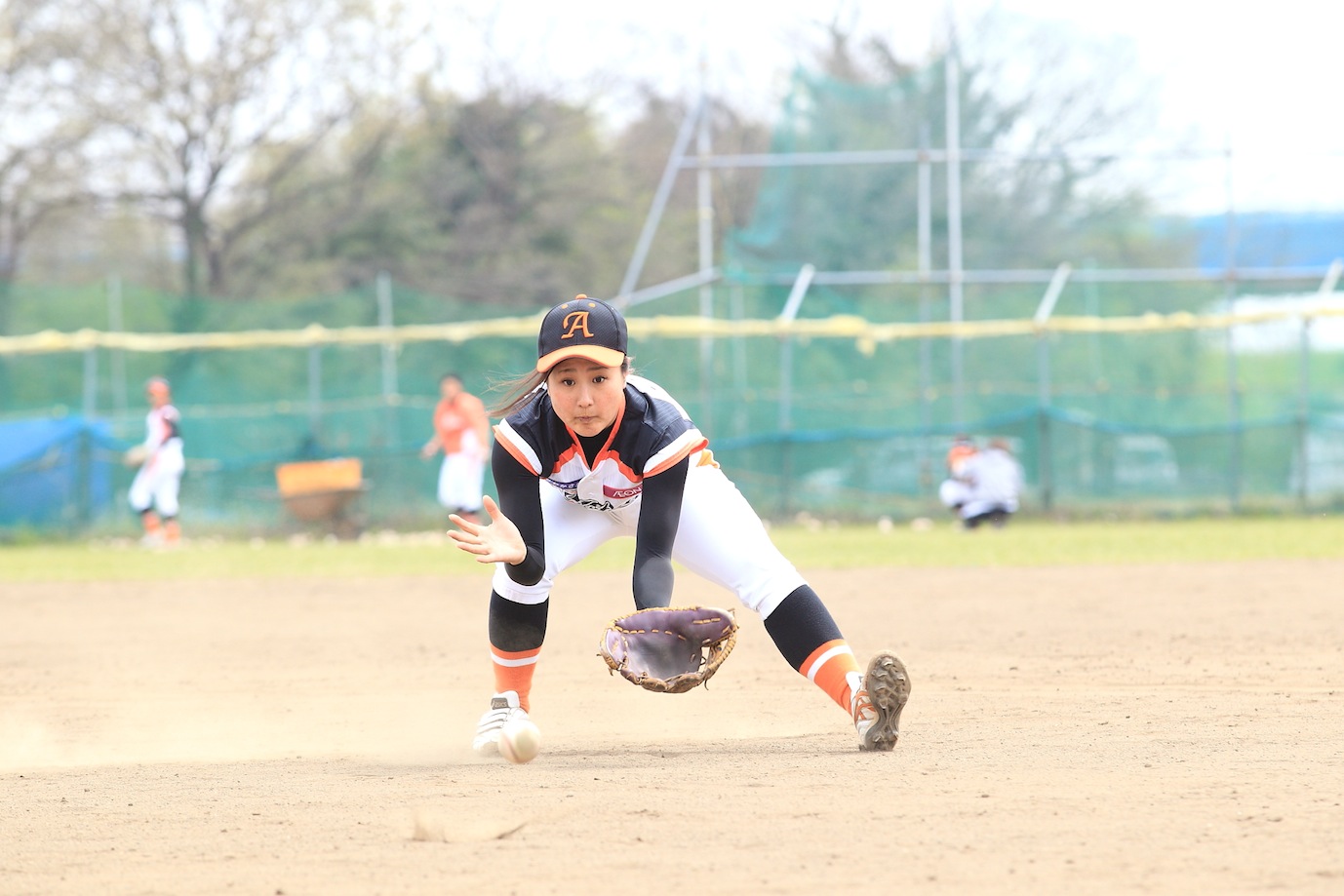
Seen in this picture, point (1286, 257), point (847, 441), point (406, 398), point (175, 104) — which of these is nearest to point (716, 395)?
point (847, 441)

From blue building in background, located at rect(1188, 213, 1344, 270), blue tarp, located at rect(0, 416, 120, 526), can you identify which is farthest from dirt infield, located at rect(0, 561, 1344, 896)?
blue building in background, located at rect(1188, 213, 1344, 270)

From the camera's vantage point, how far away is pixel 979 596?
985 centimetres

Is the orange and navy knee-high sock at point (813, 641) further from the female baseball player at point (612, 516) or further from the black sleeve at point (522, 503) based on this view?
the black sleeve at point (522, 503)

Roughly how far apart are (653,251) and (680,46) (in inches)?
170

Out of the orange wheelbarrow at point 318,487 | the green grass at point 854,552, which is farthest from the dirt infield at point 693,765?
the orange wheelbarrow at point 318,487

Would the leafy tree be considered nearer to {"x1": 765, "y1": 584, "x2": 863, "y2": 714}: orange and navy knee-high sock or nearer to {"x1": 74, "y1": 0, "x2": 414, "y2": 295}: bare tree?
{"x1": 74, "y1": 0, "x2": 414, "y2": 295}: bare tree

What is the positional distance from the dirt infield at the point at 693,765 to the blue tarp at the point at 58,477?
27.0 feet

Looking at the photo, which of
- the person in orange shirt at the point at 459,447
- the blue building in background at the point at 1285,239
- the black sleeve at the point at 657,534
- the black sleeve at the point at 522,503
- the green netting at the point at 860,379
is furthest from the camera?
the blue building in background at the point at 1285,239

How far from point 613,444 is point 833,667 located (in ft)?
3.28

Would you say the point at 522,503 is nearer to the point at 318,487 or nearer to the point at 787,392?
the point at 318,487

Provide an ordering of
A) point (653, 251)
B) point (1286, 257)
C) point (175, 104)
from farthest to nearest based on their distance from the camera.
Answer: point (653, 251), point (175, 104), point (1286, 257)

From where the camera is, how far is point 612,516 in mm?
4914

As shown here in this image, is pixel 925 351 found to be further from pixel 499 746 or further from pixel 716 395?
pixel 499 746

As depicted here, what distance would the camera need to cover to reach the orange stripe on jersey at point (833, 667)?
4719mm
